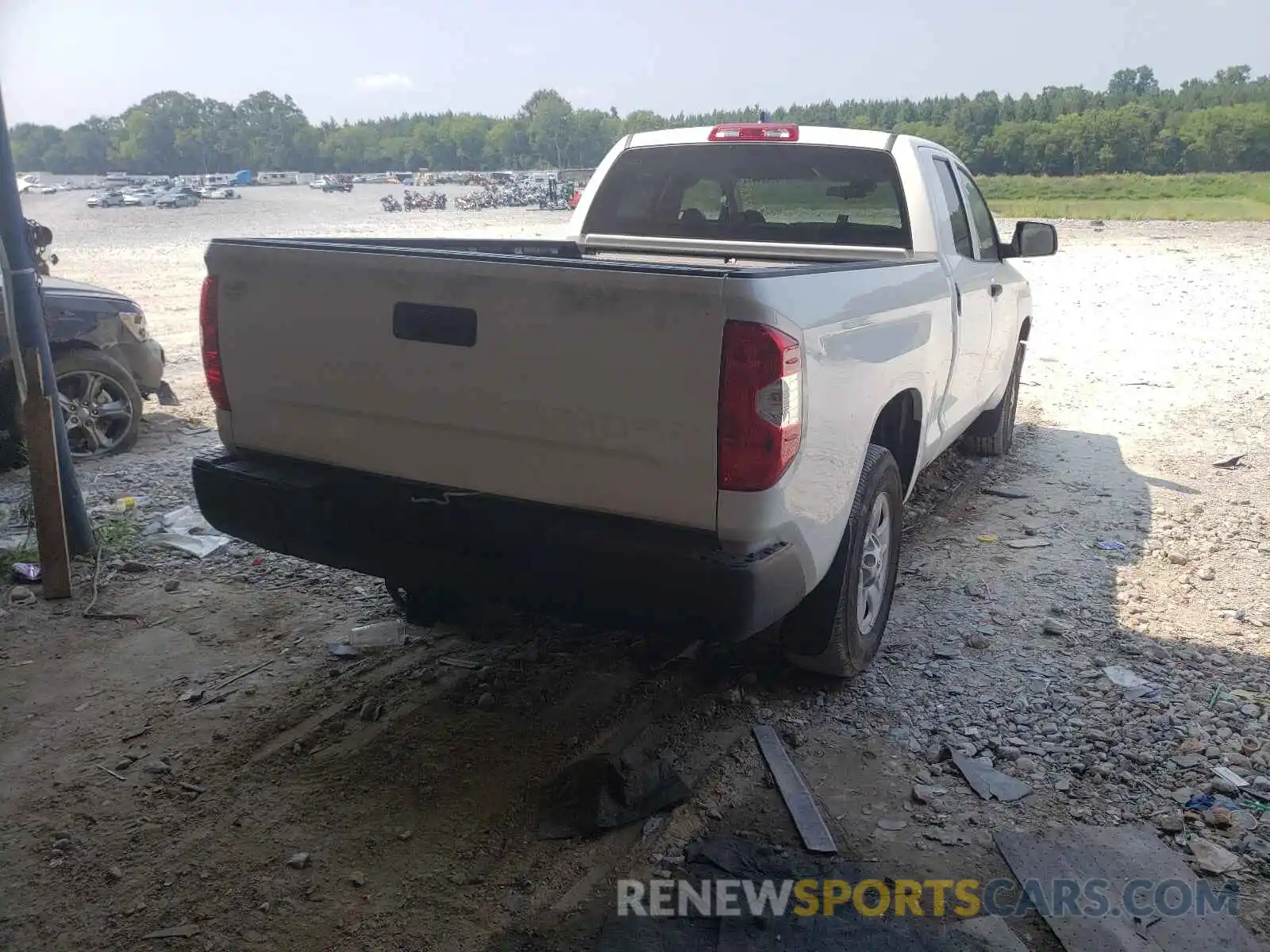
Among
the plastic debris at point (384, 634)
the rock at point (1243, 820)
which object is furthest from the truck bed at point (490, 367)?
the rock at point (1243, 820)

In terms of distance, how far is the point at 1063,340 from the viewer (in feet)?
41.0

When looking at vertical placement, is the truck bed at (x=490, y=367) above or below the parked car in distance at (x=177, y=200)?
below

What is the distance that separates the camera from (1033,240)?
5.55m

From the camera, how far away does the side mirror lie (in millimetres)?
5512

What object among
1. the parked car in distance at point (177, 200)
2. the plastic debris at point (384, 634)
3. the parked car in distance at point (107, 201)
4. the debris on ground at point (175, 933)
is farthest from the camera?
the parked car in distance at point (107, 201)

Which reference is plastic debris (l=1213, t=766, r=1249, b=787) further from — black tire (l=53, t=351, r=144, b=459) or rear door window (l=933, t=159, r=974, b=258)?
black tire (l=53, t=351, r=144, b=459)

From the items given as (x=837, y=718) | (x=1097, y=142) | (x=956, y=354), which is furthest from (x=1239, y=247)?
(x=1097, y=142)

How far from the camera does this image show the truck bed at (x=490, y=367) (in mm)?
2652

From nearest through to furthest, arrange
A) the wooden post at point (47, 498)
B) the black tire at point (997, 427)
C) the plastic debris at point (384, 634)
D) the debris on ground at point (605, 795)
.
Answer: the debris on ground at point (605, 795) → the plastic debris at point (384, 634) → the wooden post at point (47, 498) → the black tire at point (997, 427)

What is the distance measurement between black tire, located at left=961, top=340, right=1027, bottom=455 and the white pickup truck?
9.99 feet

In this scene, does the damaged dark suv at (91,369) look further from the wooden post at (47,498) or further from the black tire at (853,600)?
the black tire at (853,600)

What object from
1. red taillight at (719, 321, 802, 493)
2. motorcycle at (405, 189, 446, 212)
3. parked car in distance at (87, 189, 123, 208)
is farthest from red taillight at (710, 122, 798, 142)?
parked car in distance at (87, 189, 123, 208)

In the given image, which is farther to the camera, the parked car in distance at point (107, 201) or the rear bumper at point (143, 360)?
the parked car in distance at point (107, 201)

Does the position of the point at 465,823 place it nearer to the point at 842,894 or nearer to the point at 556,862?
the point at 556,862
